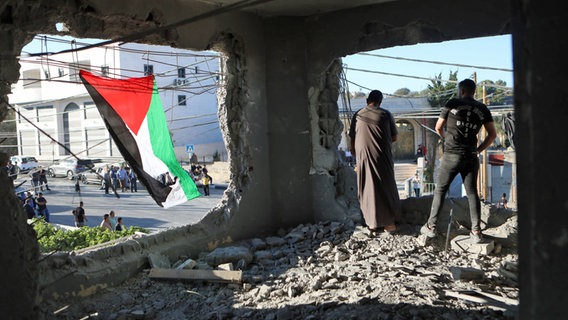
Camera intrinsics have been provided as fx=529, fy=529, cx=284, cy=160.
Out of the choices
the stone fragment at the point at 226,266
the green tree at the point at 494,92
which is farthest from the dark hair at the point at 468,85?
the green tree at the point at 494,92

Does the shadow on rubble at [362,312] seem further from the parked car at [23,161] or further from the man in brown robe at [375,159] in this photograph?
the parked car at [23,161]

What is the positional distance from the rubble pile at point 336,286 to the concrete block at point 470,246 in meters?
0.07

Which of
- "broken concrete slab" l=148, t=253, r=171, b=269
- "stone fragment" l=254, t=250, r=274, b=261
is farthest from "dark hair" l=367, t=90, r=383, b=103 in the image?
"broken concrete slab" l=148, t=253, r=171, b=269

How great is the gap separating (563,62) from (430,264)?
12.4ft

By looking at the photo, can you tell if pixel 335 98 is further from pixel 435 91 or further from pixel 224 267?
pixel 435 91

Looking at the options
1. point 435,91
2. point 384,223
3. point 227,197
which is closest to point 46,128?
point 435,91

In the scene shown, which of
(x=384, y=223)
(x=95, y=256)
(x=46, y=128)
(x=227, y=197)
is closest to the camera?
(x=95, y=256)

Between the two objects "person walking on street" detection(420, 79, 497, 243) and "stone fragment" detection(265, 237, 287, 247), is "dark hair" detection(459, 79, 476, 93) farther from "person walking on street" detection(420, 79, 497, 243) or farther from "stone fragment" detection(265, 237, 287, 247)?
"stone fragment" detection(265, 237, 287, 247)

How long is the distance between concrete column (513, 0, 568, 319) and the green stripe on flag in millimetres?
5136

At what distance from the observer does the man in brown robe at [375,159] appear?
20.1 ft

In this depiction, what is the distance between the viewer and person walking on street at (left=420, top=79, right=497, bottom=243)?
18.4ft

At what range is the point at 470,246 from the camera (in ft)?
19.7

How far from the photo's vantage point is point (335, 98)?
7562 millimetres

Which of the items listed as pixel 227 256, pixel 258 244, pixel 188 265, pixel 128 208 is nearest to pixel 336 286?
pixel 227 256
